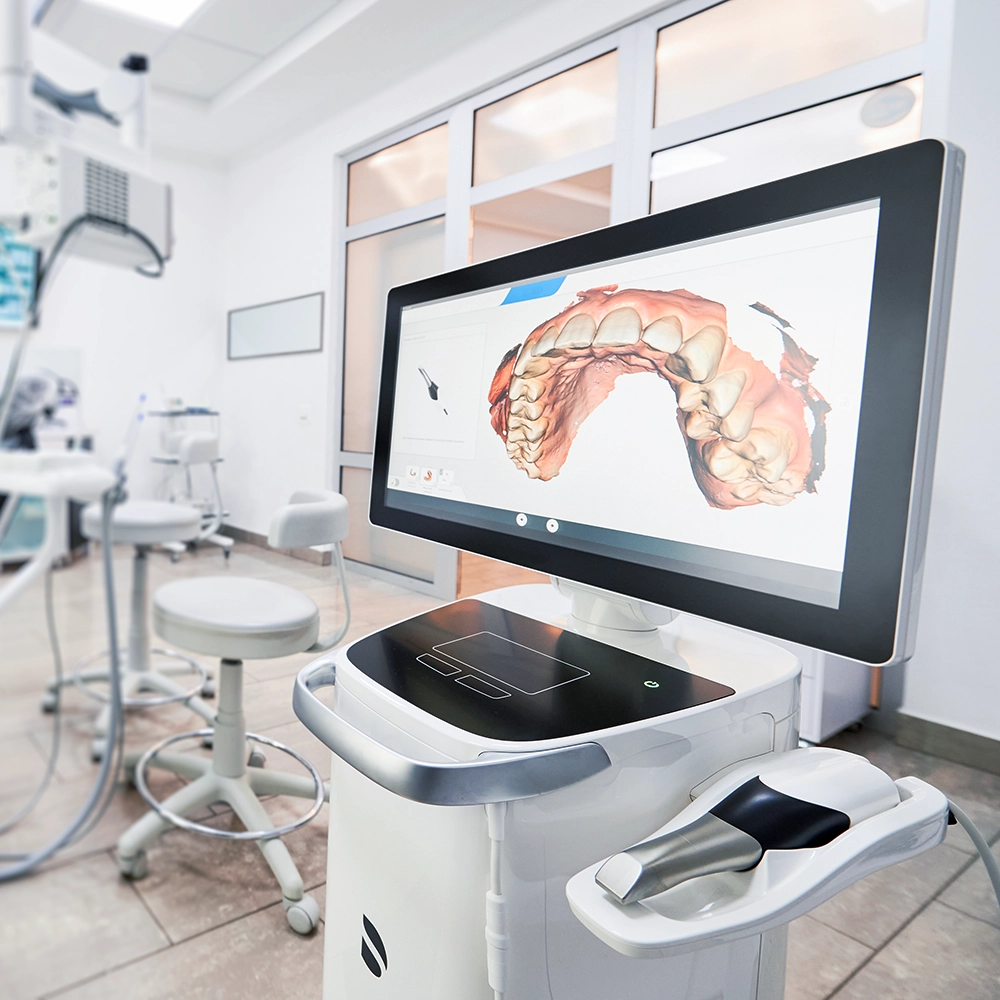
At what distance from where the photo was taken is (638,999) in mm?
577

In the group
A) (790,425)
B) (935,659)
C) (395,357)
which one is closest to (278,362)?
(395,357)

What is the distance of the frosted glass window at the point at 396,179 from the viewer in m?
0.93

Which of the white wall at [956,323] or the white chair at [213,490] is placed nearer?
the white chair at [213,490]

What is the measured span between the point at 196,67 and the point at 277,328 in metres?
0.21

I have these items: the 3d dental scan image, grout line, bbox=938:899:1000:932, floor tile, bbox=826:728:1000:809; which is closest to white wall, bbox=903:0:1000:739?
floor tile, bbox=826:728:1000:809

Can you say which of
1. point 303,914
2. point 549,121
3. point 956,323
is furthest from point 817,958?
point 549,121

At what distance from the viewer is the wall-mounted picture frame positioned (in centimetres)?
56

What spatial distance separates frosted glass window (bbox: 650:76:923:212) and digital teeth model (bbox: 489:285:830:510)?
1.29 metres

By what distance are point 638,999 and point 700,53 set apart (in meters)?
2.39

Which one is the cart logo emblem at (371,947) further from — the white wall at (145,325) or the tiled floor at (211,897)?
the white wall at (145,325)

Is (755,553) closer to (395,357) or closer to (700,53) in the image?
(395,357)

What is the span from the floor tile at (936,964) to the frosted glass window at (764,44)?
1.96 metres

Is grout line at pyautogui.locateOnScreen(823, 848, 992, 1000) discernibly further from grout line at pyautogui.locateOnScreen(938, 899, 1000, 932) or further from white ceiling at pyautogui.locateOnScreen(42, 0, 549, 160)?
white ceiling at pyautogui.locateOnScreen(42, 0, 549, 160)

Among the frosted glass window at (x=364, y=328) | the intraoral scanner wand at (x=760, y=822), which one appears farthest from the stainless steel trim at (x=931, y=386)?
the frosted glass window at (x=364, y=328)
